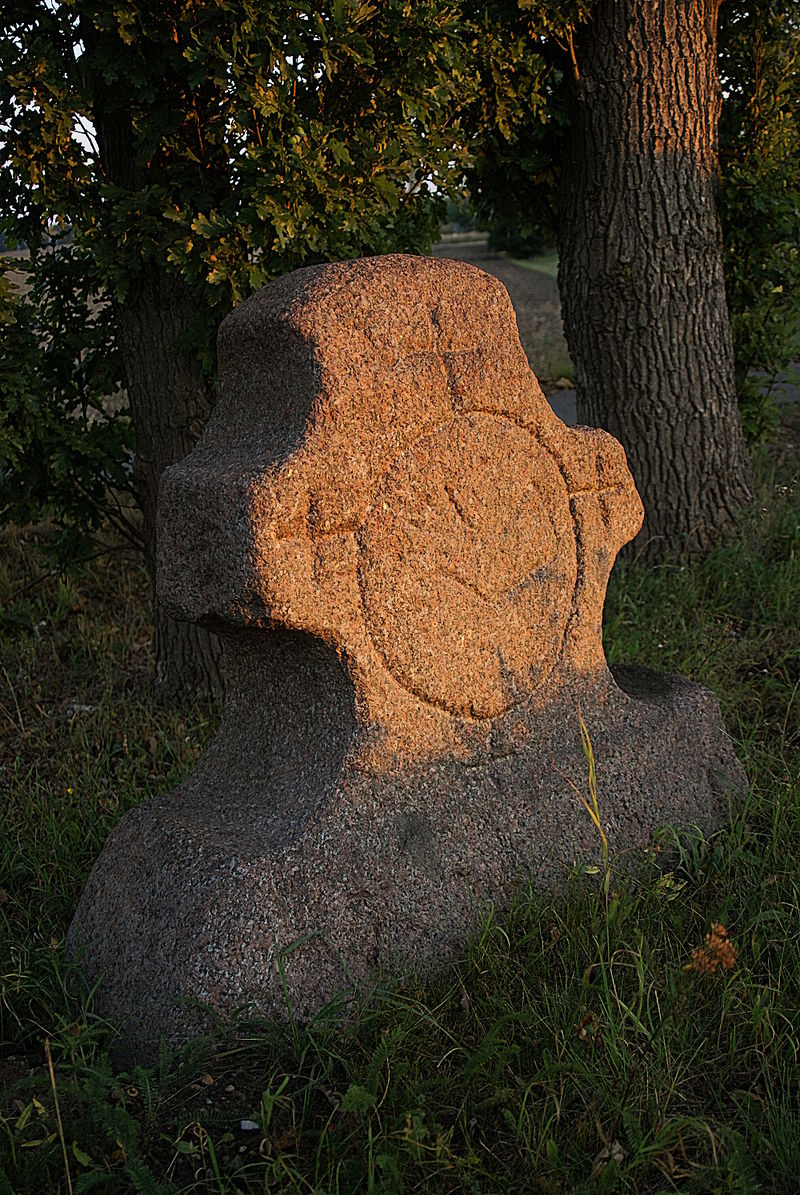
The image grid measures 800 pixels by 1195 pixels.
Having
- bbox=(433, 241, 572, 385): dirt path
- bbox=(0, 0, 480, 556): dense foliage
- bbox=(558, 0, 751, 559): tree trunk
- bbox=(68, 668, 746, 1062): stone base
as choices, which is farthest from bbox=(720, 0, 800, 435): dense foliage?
bbox=(68, 668, 746, 1062): stone base

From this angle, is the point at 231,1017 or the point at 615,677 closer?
the point at 231,1017

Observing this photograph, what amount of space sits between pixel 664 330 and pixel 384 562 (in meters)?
3.02

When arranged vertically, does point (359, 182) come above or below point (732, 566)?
above

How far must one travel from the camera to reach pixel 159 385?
4.23 meters

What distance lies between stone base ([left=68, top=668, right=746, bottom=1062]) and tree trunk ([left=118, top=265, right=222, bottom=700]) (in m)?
1.43

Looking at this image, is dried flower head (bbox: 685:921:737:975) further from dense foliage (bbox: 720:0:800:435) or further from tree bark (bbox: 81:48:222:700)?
dense foliage (bbox: 720:0:800:435)

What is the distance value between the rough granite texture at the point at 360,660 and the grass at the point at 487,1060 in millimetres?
136

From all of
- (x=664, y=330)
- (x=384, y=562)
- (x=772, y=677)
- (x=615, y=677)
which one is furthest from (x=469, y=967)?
(x=664, y=330)

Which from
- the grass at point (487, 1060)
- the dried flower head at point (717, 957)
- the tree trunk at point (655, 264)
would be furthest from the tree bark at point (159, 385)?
the dried flower head at point (717, 957)

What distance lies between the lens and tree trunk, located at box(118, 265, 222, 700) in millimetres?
4141

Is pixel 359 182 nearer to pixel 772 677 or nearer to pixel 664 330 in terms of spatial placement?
pixel 664 330

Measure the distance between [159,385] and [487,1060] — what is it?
8.98ft

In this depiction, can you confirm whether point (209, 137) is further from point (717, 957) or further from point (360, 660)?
point (717, 957)

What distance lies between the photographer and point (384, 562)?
8.95ft
